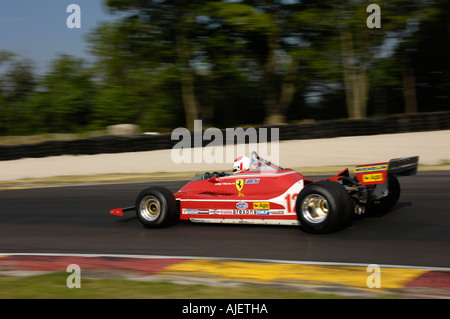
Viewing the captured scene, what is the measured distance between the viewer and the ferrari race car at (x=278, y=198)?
20.4 feet

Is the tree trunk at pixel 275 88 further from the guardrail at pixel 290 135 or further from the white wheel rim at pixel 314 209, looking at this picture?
the white wheel rim at pixel 314 209

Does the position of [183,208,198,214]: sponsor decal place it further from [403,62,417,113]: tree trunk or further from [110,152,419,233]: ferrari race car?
[403,62,417,113]: tree trunk

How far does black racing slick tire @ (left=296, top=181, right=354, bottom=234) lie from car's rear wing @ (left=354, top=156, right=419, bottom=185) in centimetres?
56

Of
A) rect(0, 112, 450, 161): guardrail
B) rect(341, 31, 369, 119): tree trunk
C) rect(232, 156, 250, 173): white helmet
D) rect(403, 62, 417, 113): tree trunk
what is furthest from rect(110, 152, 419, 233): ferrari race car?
rect(403, 62, 417, 113): tree trunk

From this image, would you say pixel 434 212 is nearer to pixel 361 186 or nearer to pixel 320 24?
pixel 361 186

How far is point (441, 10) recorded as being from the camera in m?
24.3

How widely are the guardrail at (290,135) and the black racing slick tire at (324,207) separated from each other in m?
11.7

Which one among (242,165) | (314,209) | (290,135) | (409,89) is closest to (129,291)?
(314,209)

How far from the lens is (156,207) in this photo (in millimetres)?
7762

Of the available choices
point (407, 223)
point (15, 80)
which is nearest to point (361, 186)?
point (407, 223)

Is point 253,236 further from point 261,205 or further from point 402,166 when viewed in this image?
point 402,166

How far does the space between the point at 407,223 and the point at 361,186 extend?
0.77 meters

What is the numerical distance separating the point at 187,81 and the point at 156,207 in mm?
17629

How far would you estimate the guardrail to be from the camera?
695 inches
